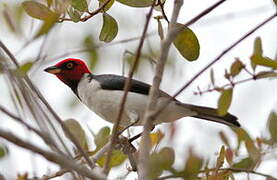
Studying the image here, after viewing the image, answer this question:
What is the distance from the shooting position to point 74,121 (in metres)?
3.76

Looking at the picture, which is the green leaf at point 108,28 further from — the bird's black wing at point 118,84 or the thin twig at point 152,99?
the bird's black wing at point 118,84

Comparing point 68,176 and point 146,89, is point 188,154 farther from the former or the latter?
point 146,89

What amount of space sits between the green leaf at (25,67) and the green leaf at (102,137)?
1526mm

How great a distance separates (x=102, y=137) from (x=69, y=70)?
187 centimetres

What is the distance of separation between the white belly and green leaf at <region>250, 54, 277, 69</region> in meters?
1.94

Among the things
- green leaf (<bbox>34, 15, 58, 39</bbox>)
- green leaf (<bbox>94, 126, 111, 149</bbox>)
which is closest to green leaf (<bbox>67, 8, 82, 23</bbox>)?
green leaf (<bbox>94, 126, 111, 149</bbox>)

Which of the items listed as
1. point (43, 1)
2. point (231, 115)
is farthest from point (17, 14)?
point (231, 115)

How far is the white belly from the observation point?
4.61 m

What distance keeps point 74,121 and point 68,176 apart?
93cm

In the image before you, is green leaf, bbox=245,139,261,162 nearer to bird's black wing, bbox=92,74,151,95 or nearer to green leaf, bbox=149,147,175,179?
green leaf, bbox=149,147,175,179

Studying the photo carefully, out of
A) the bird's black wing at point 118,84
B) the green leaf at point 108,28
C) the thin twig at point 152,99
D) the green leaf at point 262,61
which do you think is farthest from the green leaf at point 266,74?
the bird's black wing at point 118,84

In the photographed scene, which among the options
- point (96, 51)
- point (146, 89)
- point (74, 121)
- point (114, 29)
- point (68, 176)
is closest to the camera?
point (96, 51)

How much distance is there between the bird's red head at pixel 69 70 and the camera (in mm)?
5355

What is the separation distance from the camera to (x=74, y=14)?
320 centimetres
